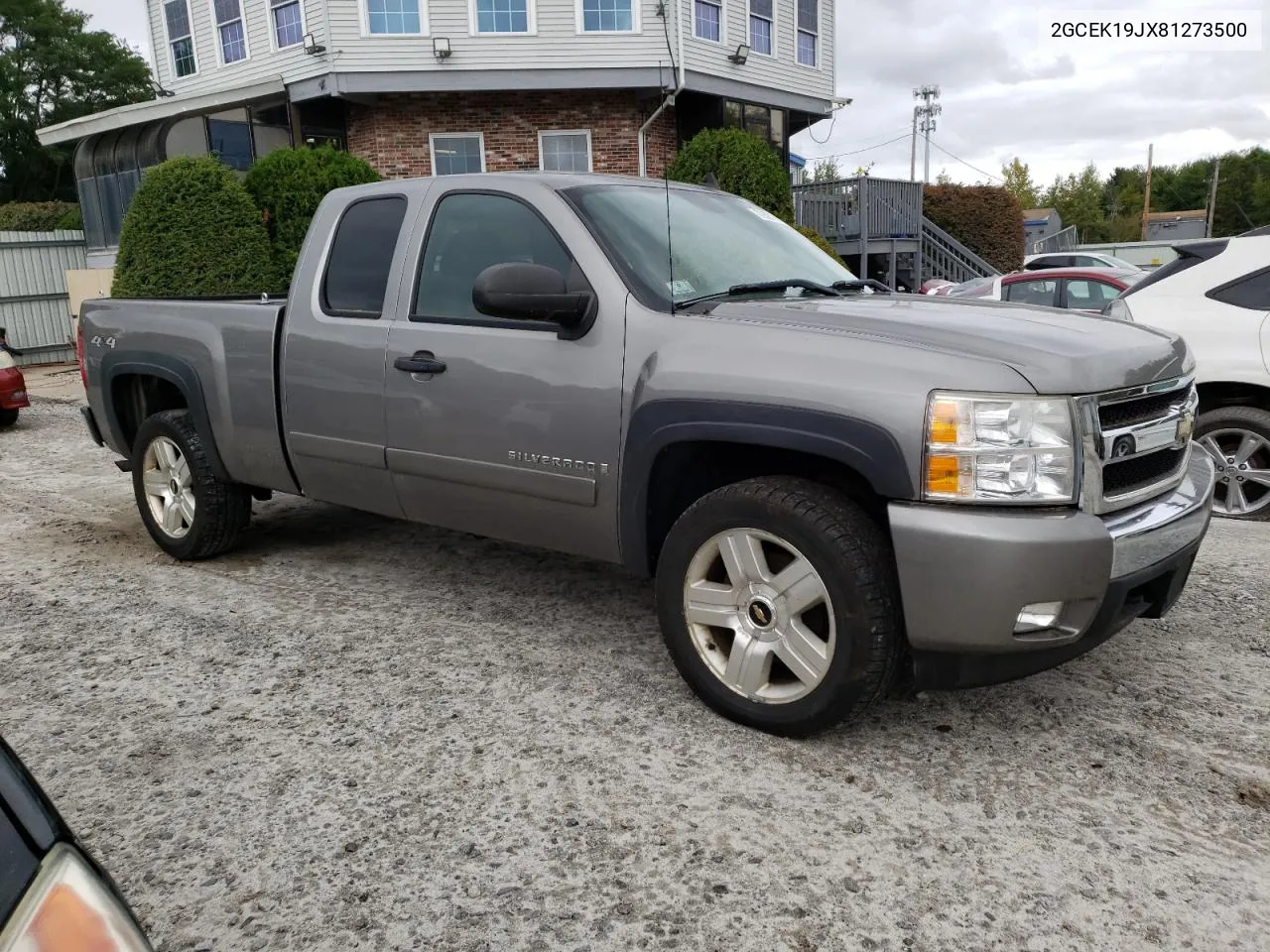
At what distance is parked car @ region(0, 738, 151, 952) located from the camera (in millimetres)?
1057

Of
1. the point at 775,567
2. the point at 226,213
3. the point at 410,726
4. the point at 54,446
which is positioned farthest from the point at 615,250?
the point at 226,213

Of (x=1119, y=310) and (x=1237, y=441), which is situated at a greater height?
(x=1119, y=310)

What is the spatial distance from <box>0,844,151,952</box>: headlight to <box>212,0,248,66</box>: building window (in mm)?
22528

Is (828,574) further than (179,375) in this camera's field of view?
No

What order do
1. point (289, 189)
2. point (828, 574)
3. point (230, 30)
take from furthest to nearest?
point (230, 30)
point (289, 189)
point (828, 574)

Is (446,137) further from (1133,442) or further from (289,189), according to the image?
(1133,442)

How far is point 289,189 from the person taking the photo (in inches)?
598

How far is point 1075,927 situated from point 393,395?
2975 millimetres

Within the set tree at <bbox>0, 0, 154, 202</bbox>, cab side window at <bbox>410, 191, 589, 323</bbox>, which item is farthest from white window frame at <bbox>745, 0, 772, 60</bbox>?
tree at <bbox>0, 0, 154, 202</bbox>

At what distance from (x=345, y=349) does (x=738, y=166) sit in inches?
508

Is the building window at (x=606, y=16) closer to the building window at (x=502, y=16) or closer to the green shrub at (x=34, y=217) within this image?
the building window at (x=502, y=16)

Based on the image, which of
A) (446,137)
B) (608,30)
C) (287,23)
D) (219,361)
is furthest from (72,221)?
(219,361)

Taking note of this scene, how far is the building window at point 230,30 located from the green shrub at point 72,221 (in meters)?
4.98

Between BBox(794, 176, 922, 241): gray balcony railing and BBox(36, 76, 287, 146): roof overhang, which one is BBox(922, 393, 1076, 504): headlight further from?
BBox(794, 176, 922, 241): gray balcony railing
